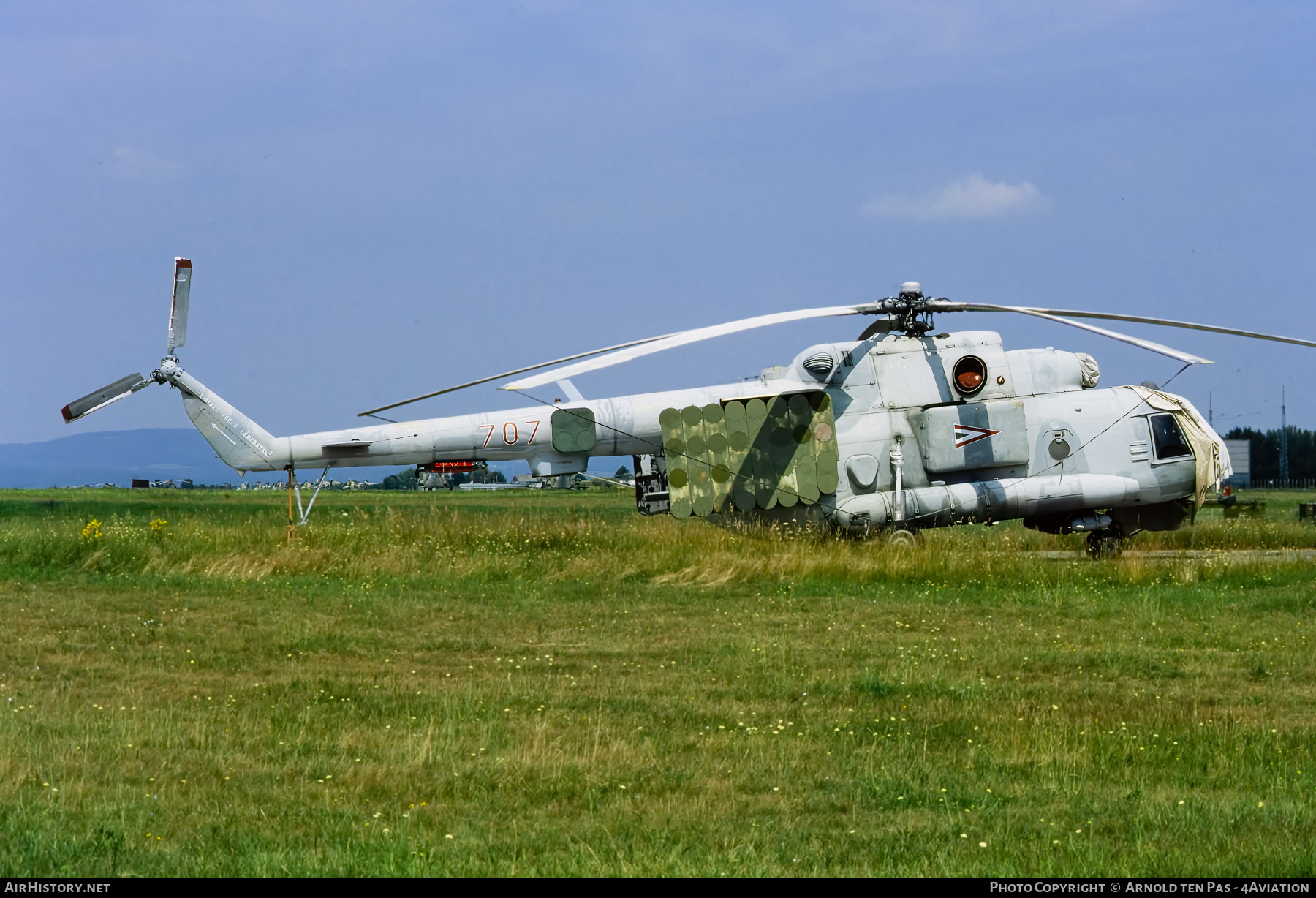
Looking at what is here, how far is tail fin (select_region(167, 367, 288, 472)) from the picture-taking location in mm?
21703

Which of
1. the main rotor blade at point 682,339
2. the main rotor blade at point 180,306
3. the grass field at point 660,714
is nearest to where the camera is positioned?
the grass field at point 660,714

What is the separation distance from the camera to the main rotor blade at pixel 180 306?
73.6 feet

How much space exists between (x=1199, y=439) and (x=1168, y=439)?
0.57 metres

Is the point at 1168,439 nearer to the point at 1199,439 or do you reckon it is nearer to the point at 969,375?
the point at 1199,439

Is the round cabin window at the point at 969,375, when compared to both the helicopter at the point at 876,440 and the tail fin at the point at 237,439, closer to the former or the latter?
the helicopter at the point at 876,440

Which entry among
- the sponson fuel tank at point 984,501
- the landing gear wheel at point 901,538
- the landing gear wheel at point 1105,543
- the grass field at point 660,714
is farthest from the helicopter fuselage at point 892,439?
the grass field at point 660,714

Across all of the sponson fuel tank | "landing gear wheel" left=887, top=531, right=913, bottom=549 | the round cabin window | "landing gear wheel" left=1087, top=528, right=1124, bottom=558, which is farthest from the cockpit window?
"landing gear wheel" left=887, top=531, right=913, bottom=549

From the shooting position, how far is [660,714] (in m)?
9.16

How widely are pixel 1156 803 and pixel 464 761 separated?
3.97m

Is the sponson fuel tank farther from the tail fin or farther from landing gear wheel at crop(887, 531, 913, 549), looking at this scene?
the tail fin

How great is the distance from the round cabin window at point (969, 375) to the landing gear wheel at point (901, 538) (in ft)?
8.41

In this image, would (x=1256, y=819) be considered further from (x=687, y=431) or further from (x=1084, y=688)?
(x=687, y=431)

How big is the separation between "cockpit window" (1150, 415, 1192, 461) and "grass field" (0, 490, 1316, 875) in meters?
2.54

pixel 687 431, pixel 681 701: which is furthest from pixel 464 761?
pixel 687 431
